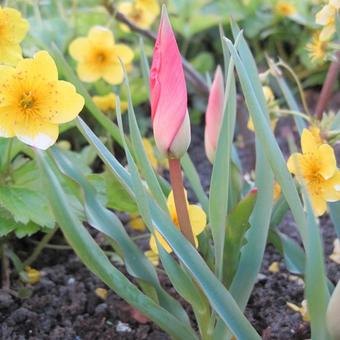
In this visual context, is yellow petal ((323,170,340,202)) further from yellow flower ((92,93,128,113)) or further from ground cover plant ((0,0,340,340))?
yellow flower ((92,93,128,113))

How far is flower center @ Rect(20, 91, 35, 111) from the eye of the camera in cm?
99

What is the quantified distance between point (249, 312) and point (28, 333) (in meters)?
0.37

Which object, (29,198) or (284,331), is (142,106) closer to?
(29,198)

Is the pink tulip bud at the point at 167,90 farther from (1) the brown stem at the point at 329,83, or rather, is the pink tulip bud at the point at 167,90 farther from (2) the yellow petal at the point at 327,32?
(1) the brown stem at the point at 329,83

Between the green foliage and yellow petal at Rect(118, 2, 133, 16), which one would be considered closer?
the green foliage

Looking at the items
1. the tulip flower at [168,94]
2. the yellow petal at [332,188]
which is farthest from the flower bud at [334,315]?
the tulip flower at [168,94]

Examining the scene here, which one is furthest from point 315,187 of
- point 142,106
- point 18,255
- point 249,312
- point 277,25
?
point 277,25

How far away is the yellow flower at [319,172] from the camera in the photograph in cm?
100

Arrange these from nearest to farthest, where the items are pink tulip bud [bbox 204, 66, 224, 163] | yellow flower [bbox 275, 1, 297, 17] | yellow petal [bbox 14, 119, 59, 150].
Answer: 1. yellow petal [bbox 14, 119, 59, 150]
2. pink tulip bud [bbox 204, 66, 224, 163]
3. yellow flower [bbox 275, 1, 297, 17]

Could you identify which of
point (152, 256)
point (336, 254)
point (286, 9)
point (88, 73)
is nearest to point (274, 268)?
point (336, 254)

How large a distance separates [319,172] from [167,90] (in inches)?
10.2

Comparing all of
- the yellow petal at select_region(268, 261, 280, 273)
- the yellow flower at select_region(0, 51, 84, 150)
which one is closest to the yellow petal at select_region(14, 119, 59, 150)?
the yellow flower at select_region(0, 51, 84, 150)

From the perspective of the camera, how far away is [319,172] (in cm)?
101

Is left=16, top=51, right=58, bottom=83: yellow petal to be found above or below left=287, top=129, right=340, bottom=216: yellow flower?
above
